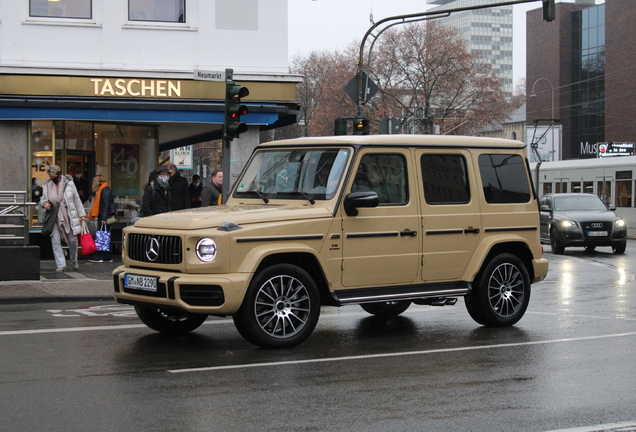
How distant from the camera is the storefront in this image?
18.2 meters

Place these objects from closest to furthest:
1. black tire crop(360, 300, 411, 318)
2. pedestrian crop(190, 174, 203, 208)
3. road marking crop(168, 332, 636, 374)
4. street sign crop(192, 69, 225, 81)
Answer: road marking crop(168, 332, 636, 374)
black tire crop(360, 300, 411, 318)
street sign crop(192, 69, 225, 81)
pedestrian crop(190, 174, 203, 208)

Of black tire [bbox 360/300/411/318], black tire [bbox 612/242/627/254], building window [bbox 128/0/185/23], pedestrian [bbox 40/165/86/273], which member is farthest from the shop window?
black tire [bbox 612/242/627/254]

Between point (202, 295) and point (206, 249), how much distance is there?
0.39 meters

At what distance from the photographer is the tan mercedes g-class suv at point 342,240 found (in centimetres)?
789

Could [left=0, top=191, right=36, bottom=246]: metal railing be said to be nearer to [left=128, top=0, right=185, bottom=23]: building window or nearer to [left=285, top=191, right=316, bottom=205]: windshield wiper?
[left=285, top=191, right=316, bottom=205]: windshield wiper

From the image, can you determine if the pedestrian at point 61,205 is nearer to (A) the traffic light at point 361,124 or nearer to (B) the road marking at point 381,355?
(A) the traffic light at point 361,124

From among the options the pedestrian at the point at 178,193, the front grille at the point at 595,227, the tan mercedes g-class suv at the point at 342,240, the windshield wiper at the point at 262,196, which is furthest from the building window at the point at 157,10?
the front grille at the point at 595,227

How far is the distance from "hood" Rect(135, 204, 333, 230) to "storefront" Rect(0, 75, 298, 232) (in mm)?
10462

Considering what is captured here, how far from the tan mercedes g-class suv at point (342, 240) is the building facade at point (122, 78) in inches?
392

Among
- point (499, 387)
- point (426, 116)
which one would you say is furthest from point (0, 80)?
point (426, 116)

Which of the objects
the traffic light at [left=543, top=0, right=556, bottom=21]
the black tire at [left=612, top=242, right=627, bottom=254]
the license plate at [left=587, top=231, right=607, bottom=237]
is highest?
the traffic light at [left=543, top=0, right=556, bottom=21]

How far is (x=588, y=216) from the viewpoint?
80.1 feet

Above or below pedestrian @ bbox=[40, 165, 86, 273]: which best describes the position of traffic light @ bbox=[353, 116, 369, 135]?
above

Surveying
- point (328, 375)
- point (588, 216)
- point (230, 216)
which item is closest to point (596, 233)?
point (588, 216)
